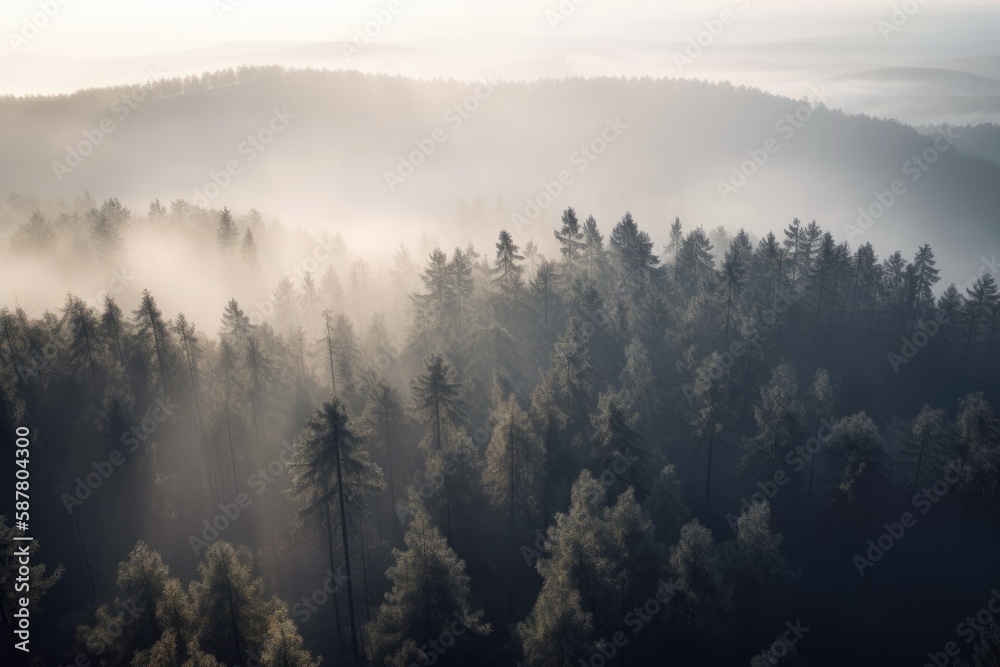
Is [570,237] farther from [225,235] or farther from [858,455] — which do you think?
[225,235]

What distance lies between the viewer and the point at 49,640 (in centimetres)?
3694

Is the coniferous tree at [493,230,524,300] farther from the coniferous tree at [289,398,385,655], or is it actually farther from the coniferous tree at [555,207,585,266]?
the coniferous tree at [289,398,385,655]

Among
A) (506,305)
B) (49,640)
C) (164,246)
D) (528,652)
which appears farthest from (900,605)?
(164,246)

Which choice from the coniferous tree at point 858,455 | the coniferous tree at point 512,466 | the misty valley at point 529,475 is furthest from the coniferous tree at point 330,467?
the coniferous tree at point 858,455

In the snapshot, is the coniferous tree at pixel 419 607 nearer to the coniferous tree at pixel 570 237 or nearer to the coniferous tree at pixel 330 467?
the coniferous tree at pixel 330 467

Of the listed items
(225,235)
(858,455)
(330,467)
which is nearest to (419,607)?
(330,467)

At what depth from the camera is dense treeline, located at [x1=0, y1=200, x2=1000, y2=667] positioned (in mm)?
33281

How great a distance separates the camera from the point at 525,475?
42.4 meters

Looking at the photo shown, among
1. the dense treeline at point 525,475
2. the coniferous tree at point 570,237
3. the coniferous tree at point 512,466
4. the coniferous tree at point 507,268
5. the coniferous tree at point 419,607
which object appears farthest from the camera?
the coniferous tree at point 570,237

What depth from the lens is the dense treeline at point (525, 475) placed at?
33281 mm

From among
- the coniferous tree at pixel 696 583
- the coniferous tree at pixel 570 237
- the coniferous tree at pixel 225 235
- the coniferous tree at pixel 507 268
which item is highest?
the coniferous tree at pixel 225 235

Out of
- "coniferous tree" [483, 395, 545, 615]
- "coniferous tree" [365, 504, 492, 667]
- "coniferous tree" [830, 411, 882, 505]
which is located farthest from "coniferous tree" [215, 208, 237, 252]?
"coniferous tree" [830, 411, 882, 505]

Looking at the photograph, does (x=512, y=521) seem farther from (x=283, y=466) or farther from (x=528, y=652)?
(x=283, y=466)

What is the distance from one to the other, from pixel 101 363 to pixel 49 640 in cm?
2209
